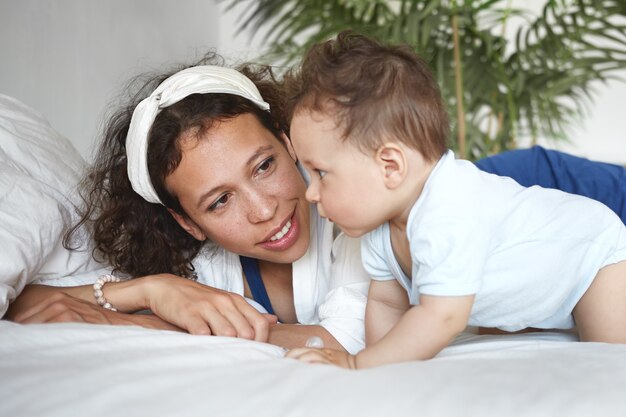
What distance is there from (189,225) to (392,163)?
0.65m

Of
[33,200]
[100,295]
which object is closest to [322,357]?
[100,295]

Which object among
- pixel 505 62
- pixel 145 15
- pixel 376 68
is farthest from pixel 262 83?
pixel 505 62

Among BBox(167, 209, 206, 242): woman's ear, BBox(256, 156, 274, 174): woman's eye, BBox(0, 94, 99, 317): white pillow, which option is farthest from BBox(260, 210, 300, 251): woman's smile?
BBox(0, 94, 99, 317): white pillow

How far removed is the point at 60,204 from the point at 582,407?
112 centimetres

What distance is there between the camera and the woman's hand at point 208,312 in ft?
3.97

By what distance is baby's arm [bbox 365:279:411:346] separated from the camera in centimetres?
128

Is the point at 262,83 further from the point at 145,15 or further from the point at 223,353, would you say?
the point at 145,15

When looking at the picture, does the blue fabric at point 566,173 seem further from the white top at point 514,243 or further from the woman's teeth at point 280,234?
the woman's teeth at point 280,234

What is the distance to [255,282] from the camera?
64.1 inches

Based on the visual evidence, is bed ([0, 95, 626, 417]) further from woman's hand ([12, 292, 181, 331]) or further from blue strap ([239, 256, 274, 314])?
blue strap ([239, 256, 274, 314])

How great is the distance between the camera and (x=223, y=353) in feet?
2.99

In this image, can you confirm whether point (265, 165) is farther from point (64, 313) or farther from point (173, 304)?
point (64, 313)

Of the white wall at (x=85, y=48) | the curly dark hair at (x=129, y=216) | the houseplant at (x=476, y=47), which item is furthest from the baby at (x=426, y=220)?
the houseplant at (x=476, y=47)

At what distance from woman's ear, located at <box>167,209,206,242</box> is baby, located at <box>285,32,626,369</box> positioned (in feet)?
1.45
